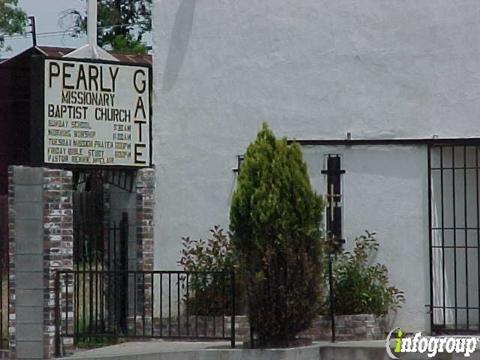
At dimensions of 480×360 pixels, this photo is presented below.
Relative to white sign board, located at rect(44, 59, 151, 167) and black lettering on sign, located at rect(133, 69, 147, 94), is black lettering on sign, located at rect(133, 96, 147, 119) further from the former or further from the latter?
black lettering on sign, located at rect(133, 69, 147, 94)

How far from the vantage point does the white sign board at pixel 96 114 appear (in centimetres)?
1491

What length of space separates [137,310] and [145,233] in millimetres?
1023

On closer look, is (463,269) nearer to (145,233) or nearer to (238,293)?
(238,293)

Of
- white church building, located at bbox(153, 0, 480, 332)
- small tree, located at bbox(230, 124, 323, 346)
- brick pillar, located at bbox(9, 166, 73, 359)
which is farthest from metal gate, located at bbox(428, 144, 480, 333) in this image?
brick pillar, located at bbox(9, 166, 73, 359)

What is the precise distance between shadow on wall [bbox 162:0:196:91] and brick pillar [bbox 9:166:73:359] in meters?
2.44

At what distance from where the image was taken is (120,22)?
36594 millimetres

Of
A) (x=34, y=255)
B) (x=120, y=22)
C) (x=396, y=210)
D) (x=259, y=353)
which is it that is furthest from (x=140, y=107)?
(x=120, y=22)

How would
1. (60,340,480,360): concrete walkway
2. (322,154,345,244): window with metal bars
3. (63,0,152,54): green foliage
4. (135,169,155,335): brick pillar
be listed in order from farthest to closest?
(63,0,152,54): green foliage → (135,169,155,335): brick pillar → (322,154,345,244): window with metal bars → (60,340,480,360): concrete walkway

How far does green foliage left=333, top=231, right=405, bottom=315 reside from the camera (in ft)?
49.4

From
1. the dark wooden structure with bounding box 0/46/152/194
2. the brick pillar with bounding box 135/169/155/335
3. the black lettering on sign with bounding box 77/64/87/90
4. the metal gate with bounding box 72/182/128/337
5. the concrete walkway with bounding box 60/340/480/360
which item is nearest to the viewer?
the concrete walkway with bounding box 60/340/480/360

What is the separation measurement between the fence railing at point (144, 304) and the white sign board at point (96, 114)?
4.77 ft

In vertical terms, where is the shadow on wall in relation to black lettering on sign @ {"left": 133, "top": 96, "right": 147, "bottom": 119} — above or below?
above

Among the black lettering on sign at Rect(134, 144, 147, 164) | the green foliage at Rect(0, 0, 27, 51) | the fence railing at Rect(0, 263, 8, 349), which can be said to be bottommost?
the fence railing at Rect(0, 263, 8, 349)

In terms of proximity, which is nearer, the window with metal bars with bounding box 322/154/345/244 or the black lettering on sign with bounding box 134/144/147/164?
the window with metal bars with bounding box 322/154/345/244
